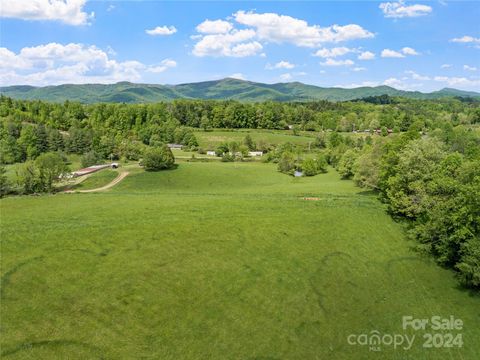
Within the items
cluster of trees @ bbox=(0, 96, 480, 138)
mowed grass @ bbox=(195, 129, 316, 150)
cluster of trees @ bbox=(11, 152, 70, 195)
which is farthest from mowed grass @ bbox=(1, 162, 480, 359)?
cluster of trees @ bbox=(0, 96, 480, 138)

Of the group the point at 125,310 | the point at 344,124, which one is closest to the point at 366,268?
the point at 125,310

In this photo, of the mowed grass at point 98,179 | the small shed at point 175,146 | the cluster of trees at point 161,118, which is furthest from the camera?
the cluster of trees at point 161,118

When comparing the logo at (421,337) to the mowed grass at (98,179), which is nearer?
the logo at (421,337)

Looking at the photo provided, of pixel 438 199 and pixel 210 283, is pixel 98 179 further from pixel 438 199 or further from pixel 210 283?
pixel 438 199

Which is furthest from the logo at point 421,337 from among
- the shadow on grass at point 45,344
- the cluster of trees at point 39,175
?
the cluster of trees at point 39,175

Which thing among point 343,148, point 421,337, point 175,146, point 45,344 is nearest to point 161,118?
point 175,146

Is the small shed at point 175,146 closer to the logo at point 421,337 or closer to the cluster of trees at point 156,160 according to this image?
the cluster of trees at point 156,160

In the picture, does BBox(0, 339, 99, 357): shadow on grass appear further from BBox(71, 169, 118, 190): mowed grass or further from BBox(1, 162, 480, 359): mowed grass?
BBox(71, 169, 118, 190): mowed grass

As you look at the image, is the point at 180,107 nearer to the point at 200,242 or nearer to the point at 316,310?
the point at 200,242
